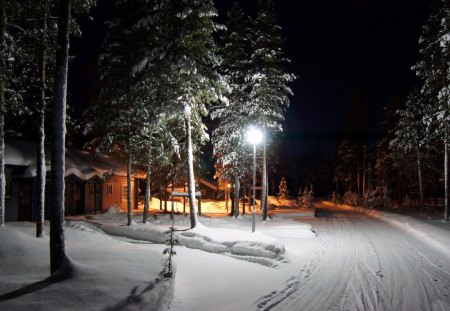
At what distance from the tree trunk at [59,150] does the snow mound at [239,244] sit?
6.52m

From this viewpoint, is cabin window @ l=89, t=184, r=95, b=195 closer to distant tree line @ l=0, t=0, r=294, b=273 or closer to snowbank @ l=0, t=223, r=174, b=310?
distant tree line @ l=0, t=0, r=294, b=273

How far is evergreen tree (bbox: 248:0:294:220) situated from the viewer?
28312mm

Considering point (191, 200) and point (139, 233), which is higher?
point (191, 200)

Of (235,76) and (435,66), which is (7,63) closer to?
(235,76)

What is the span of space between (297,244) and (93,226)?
37.2 ft

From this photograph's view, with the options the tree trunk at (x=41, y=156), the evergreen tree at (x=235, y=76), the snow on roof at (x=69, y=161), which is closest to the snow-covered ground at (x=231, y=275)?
the tree trunk at (x=41, y=156)

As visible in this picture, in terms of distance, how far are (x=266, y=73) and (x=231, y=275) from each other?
1950 centimetres

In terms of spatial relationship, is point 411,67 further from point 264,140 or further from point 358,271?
point 358,271

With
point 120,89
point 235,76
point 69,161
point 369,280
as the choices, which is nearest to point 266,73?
A: point 235,76

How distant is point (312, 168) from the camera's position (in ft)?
389

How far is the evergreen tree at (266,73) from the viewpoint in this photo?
28.3m

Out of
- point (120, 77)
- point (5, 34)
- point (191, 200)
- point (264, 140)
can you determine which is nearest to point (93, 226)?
point (191, 200)

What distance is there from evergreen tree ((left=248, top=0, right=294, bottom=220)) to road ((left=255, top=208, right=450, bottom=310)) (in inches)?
515

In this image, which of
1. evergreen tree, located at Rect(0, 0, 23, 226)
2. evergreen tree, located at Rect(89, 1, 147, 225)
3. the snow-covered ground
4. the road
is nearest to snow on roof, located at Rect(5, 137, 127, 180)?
evergreen tree, located at Rect(89, 1, 147, 225)
